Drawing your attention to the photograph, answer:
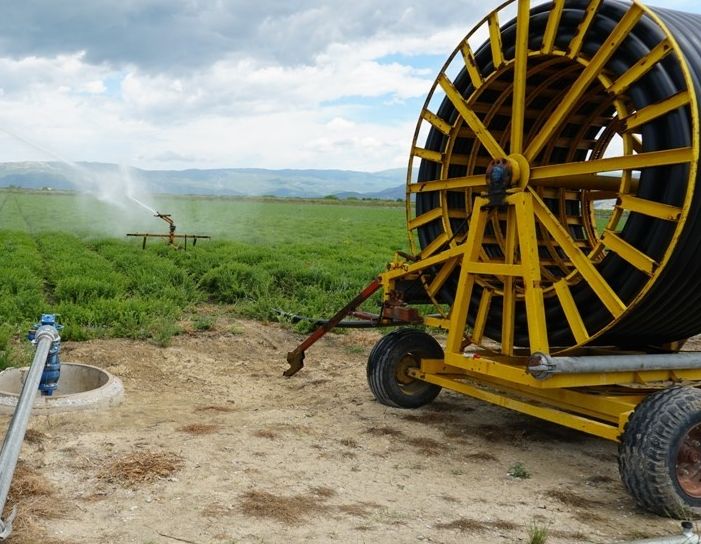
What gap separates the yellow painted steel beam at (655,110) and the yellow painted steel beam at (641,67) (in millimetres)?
214

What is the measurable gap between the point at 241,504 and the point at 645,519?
8.00 feet

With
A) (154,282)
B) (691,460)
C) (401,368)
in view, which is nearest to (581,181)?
(691,460)

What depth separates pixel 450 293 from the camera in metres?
6.86

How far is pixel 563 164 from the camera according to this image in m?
5.43

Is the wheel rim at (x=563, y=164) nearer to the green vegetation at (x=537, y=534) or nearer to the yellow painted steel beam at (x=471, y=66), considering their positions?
Answer: the yellow painted steel beam at (x=471, y=66)

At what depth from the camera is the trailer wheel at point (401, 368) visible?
6.80 m

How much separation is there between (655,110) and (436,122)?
249cm

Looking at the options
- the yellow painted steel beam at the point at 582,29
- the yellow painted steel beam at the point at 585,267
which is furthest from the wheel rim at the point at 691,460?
the yellow painted steel beam at the point at 582,29

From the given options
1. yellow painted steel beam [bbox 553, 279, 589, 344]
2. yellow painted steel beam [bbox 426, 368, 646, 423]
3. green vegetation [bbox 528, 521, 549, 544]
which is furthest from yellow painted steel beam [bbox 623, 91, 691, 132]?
green vegetation [bbox 528, 521, 549, 544]

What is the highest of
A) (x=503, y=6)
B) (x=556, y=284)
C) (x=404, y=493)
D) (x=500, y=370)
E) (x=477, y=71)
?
(x=503, y=6)

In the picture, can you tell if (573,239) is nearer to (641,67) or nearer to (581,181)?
(581,181)

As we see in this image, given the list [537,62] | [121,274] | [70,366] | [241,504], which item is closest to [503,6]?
[537,62]

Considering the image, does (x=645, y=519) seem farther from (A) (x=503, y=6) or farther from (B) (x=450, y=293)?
(A) (x=503, y=6)

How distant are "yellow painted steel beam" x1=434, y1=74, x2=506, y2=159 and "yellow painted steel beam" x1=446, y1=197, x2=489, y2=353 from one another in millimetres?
455
